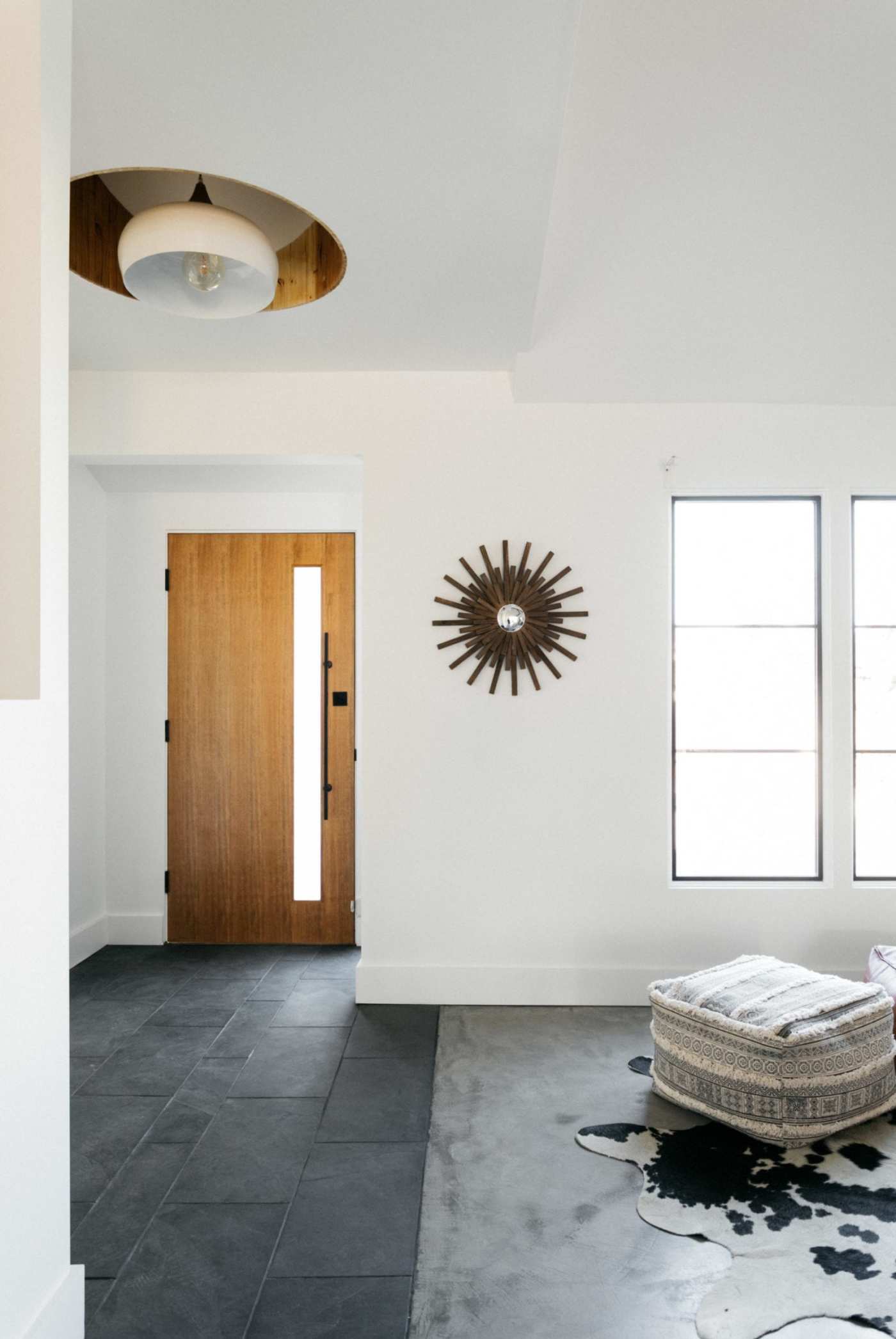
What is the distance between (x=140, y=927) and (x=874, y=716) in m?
3.69

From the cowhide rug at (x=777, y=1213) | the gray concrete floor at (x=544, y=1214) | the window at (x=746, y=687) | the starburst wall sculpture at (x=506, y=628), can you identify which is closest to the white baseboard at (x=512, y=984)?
the gray concrete floor at (x=544, y=1214)

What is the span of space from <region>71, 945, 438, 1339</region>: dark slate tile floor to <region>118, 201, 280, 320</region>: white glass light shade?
2.45 meters

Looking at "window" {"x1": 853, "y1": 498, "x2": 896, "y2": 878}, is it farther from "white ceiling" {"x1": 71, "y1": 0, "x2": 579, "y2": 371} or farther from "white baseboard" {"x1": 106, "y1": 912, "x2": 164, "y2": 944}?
"white baseboard" {"x1": 106, "y1": 912, "x2": 164, "y2": 944}

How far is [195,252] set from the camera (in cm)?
235

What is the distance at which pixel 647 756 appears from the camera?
3.84 m

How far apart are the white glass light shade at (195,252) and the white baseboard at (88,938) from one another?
2.93m

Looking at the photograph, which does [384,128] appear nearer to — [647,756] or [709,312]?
[709,312]

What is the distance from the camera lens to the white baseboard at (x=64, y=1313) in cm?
169

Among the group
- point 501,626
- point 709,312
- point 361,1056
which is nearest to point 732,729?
point 501,626

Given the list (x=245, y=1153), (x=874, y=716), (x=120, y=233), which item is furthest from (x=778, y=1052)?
(x=120, y=233)

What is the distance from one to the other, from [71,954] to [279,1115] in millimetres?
1928

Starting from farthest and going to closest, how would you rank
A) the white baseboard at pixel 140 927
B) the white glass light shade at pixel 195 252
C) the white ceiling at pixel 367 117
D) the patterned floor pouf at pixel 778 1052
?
the white baseboard at pixel 140 927, the patterned floor pouf at pixel 778 1052, the white glass light shade at pixel 195 252, the white ceiling at pixel 367 117

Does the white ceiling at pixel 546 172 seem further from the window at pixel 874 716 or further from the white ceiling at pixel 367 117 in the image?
the window at pixel 874 716

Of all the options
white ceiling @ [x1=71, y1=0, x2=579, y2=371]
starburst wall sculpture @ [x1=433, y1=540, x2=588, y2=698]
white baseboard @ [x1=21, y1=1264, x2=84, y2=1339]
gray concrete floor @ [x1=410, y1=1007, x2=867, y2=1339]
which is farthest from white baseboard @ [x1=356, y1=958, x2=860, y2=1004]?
white ceiling @ [x1=71, y1=0, x2=579, y2=371]
